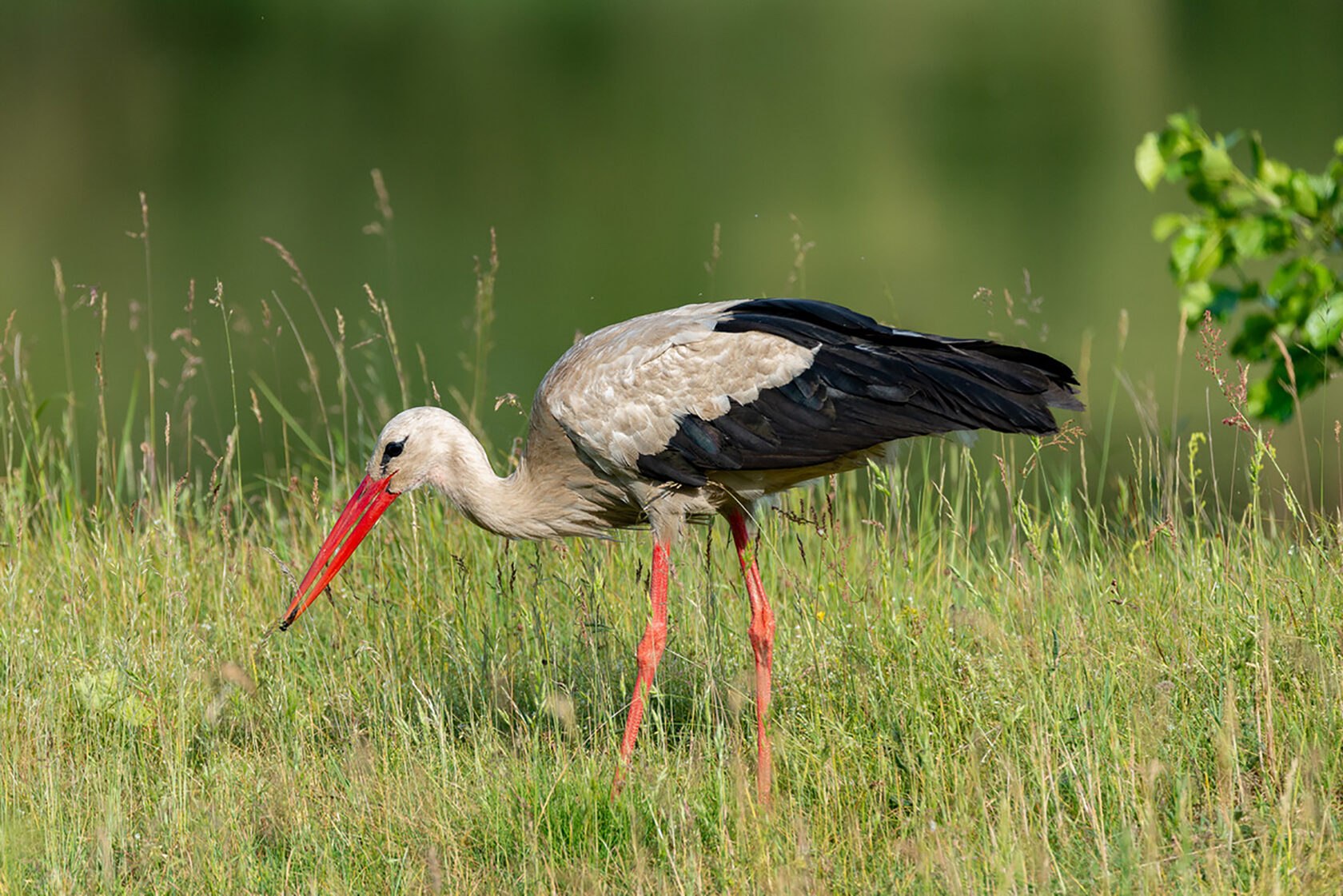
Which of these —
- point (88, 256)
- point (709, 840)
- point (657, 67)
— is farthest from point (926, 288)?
point (657, 67)

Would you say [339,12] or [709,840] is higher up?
[339,12]

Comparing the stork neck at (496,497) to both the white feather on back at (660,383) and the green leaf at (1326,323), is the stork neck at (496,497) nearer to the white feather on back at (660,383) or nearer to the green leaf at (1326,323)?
the white feather on back at (660,383)

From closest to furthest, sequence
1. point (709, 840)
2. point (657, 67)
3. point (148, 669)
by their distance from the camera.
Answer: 1. point (709, 840)
2. point (148, 669)
3. point (657, 67)

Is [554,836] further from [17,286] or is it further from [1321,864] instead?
[17,286]

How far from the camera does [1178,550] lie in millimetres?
4391

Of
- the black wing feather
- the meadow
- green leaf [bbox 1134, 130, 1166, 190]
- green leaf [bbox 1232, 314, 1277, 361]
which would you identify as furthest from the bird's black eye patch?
green leaf [bbox 1232, 314, 1277, 361]

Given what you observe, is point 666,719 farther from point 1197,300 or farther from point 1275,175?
point 1275,175

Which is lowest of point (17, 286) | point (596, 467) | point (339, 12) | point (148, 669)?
point (148, 669)

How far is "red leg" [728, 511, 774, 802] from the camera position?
390cm

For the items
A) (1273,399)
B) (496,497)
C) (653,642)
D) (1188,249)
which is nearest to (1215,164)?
(1188,249)

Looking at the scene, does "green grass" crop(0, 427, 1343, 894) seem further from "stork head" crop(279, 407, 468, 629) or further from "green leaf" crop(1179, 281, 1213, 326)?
"green leaf" crop(1179, 281, 1213, 326)

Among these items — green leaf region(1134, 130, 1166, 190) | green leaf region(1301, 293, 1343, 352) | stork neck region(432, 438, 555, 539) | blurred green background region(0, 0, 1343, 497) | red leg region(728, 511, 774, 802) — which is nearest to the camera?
red leg region(728, 511, 774, 802)

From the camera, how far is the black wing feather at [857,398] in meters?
4.14

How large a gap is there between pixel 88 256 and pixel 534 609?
11.3 m
